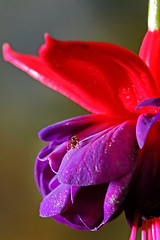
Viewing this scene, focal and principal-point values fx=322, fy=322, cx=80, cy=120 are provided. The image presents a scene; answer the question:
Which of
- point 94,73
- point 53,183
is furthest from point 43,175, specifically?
point 94,73

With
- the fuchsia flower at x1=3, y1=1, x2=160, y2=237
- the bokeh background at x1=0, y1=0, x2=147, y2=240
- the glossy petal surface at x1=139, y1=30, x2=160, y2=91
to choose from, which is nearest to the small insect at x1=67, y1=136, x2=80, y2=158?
the fuchsia flower at x1=3, y1=1, x2=160, y2=237

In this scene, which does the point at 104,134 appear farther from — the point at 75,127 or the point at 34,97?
the point at 34,97

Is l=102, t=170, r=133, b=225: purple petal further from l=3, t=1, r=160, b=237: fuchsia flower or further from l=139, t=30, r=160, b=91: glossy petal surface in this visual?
l=139, t=30, r=160, b=91: glossy petal surface

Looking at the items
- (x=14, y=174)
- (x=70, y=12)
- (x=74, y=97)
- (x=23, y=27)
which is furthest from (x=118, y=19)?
(x=74, y=97)

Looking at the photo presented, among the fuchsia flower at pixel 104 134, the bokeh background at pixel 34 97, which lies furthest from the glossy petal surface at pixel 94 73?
the bokeh background at pixel 34 97

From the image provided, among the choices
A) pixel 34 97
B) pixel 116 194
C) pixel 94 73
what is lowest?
pixel 116 194

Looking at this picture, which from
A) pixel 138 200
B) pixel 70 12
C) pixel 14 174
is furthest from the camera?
pixel 70 12

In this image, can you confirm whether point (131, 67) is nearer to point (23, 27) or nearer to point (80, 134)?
point (80, 134)
